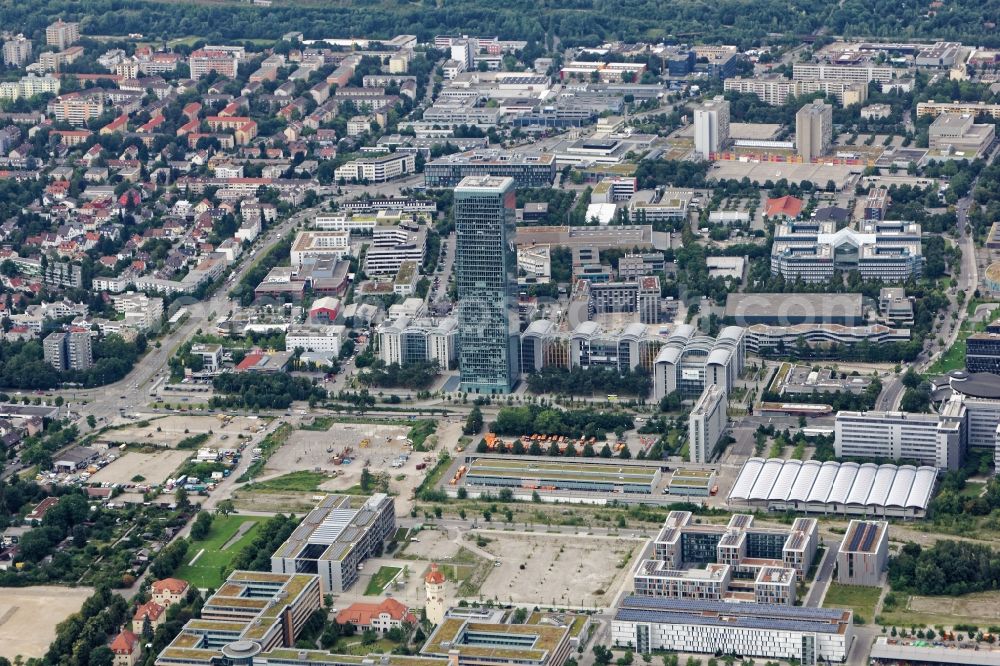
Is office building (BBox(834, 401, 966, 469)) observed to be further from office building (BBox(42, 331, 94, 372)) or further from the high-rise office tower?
office building (BBox(42, 331, 94, 372))

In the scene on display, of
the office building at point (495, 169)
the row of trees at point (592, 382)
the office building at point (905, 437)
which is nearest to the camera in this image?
the office building at point (905, 437)

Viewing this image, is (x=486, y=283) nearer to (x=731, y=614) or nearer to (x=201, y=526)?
(x=201, y=526)

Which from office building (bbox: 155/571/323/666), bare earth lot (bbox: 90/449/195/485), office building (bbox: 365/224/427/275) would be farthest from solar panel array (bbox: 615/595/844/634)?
office building (bbox: 365/224/427/275)

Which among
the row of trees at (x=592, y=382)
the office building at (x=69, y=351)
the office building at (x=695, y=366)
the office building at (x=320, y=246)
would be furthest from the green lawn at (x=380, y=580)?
the office building at (x=320, y=246)

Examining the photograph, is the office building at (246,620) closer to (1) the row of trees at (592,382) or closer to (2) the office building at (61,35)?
(1) the row of trees at (592,382)

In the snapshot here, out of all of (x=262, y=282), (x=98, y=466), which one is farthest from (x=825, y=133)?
(x=98, y=466)

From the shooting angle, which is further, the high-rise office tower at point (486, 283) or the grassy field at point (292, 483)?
the high-rise office tower at point (486, 283)
